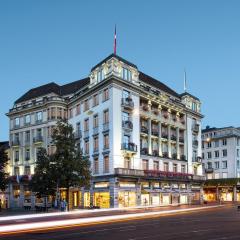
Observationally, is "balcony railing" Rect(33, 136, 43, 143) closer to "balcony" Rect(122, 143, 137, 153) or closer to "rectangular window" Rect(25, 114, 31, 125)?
"rectangular window" Rect(25, 114, 31, 125)

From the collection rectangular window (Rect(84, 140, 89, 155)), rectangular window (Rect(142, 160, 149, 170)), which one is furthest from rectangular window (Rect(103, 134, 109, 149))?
rectangular window (Rect(142, 160, 149, 170))

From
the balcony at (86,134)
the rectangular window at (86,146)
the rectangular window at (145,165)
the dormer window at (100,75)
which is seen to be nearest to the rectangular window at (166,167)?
the rectangular window at (145,165)

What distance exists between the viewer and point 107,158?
2608 inches

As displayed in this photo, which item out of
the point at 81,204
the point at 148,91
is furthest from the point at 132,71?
the point at 81,204

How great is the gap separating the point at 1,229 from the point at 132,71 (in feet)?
159

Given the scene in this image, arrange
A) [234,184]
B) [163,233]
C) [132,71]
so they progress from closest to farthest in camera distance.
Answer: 1. [163,233]
2. [132,71]
3. [234,184]

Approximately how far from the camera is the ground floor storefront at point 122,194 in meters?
65.4

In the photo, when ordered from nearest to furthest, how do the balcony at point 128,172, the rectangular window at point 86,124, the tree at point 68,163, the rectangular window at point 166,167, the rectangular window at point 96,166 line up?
the tree at point 68,163 → the balcony at point 128,172 → the rectangular window at point 96,166 → the rectangular window at point 86,124 → the rectangular window at point 166,167

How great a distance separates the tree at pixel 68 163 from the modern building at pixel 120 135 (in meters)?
9.36

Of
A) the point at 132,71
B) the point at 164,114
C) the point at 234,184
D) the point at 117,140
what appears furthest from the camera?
Result: the point at 234,184

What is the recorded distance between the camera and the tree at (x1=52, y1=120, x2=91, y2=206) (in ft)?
179

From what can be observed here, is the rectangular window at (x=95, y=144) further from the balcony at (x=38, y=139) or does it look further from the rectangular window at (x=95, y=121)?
the balcony at (x=38, y=139)

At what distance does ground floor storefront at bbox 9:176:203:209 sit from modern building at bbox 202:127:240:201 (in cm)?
2387

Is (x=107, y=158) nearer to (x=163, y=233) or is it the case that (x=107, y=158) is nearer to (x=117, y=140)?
(x=117, y=140)
